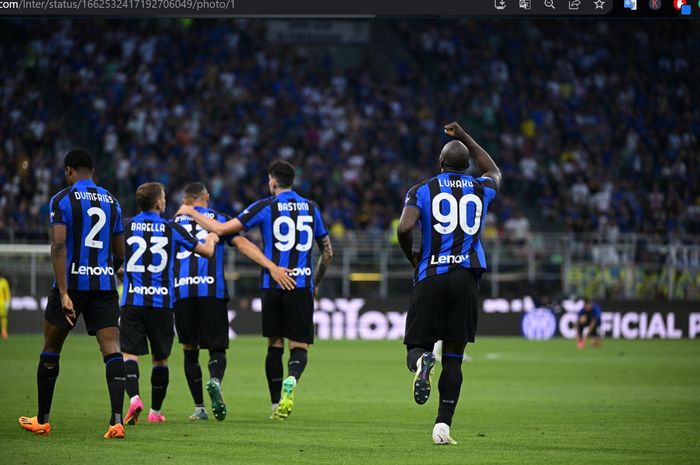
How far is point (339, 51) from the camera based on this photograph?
145 ft

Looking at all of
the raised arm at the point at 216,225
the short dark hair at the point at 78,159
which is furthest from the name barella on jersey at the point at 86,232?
the raised arm at the point at 216,225

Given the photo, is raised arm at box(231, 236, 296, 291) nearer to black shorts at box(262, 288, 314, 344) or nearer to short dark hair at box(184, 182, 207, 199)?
black shorts at box(262, 288, 314, 344)

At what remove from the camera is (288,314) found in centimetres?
1273

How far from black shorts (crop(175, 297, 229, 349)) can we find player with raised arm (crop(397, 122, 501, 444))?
133 inches

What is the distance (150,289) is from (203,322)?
2.27 ft

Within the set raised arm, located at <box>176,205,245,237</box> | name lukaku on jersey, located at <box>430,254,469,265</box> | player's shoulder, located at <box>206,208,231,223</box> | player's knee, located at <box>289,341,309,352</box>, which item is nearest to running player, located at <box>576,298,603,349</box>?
player's shoulder, located at <box>206,208,231,223</box>

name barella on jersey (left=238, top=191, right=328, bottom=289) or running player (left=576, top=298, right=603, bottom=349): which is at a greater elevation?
name barella on jersey (left=238, top=191, right=328, bottom=289)

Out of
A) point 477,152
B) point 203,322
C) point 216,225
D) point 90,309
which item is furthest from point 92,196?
point 477,152

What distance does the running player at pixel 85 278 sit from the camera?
10672 millimetres

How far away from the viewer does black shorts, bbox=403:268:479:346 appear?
398 inches

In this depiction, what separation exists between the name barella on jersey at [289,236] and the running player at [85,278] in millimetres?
2122

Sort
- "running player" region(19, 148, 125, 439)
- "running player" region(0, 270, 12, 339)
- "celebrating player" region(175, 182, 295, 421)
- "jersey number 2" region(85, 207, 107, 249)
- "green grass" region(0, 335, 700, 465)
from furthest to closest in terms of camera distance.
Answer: "running player" region(0, 270, 12, 339) → "celebrating player" region(175, 182, 295, 421) → "jersey number 2" region(85, 207, 107, 249) → "running player" region(19, 148, 125, 439) → "green grass" region(0, 335, 700, 465)

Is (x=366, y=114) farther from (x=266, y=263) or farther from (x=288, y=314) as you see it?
(x=266, y=263)

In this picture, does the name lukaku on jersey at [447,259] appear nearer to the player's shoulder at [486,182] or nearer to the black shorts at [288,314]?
the player's shoulder at [486,182]
